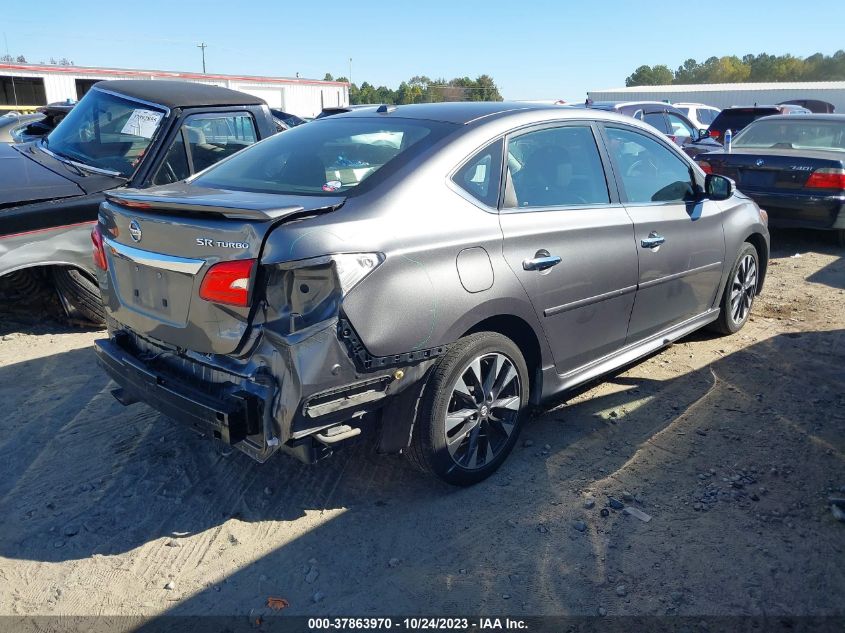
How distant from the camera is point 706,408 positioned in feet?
14.3

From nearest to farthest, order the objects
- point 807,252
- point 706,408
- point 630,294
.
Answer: point 630,294 < point 706,408 < point 807,252

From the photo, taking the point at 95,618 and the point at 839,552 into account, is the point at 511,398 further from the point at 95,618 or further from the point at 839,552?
the point at 95,618

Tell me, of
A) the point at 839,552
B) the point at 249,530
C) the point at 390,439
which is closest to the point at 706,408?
the point at 839,552

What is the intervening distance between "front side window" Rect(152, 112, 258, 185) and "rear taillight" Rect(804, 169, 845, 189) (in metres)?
→ 6.36

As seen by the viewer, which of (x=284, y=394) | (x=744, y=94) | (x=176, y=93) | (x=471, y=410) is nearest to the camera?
(x=284, y=394)

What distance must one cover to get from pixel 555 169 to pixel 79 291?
12.4 ft

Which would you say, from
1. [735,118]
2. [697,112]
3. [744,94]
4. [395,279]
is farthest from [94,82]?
[744,94]

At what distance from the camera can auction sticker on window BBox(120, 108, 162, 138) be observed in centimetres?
555

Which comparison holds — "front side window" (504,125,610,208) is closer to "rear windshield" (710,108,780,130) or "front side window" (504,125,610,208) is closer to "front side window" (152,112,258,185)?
"front side window" (152,112,258,185)

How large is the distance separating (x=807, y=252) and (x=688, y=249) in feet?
17.5

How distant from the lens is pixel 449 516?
10.6 ft

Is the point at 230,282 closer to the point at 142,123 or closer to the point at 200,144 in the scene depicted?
the point at 200,144

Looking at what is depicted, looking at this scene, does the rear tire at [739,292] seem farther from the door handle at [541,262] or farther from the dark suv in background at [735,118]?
the dark suv in background at [735,118]

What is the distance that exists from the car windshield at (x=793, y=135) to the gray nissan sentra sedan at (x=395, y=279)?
19.0ft
